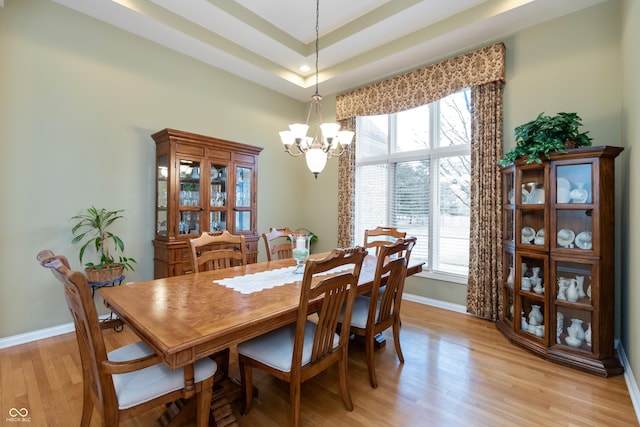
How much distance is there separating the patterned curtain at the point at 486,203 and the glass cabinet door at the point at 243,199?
2795 millimetres

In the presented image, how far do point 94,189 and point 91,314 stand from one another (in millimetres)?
2530

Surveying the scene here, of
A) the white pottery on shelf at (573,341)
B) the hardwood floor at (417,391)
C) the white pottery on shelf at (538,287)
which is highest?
the white pottery on shelf at (538,287)

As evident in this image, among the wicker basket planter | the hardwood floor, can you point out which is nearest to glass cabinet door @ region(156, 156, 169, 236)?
the wicker basket planter

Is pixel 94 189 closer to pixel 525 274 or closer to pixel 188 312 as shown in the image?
pixel 188 312

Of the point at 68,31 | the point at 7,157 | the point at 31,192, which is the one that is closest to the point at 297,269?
the point at 31,192

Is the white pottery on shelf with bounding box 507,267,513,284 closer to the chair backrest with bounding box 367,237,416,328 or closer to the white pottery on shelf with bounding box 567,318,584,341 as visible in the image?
the white pottery on shelf with bounding box 567,318,584,341

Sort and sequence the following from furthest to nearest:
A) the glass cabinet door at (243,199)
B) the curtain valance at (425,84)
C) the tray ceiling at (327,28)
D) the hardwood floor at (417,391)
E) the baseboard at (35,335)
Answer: the glass cabinet door at (243,199)
the curtain valance at (425,84)
the tray ceiling at (327,28)
the baseboard at (35,335)
the hardwood floor at (417,391)

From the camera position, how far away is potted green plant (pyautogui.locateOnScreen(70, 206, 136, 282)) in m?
2.83

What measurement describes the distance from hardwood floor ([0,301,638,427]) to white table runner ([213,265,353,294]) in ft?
2.49

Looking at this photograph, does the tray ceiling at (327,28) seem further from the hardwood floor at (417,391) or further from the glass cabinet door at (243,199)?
the hardwood floor at (417,391)

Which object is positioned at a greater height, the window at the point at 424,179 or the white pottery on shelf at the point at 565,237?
the window at the point at 424,179

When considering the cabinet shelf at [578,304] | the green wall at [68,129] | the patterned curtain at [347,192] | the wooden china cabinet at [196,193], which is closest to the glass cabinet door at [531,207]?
the cabinet shelf at [578,304]

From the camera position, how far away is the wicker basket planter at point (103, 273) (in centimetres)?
279

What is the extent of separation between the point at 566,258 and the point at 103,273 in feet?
13.6
